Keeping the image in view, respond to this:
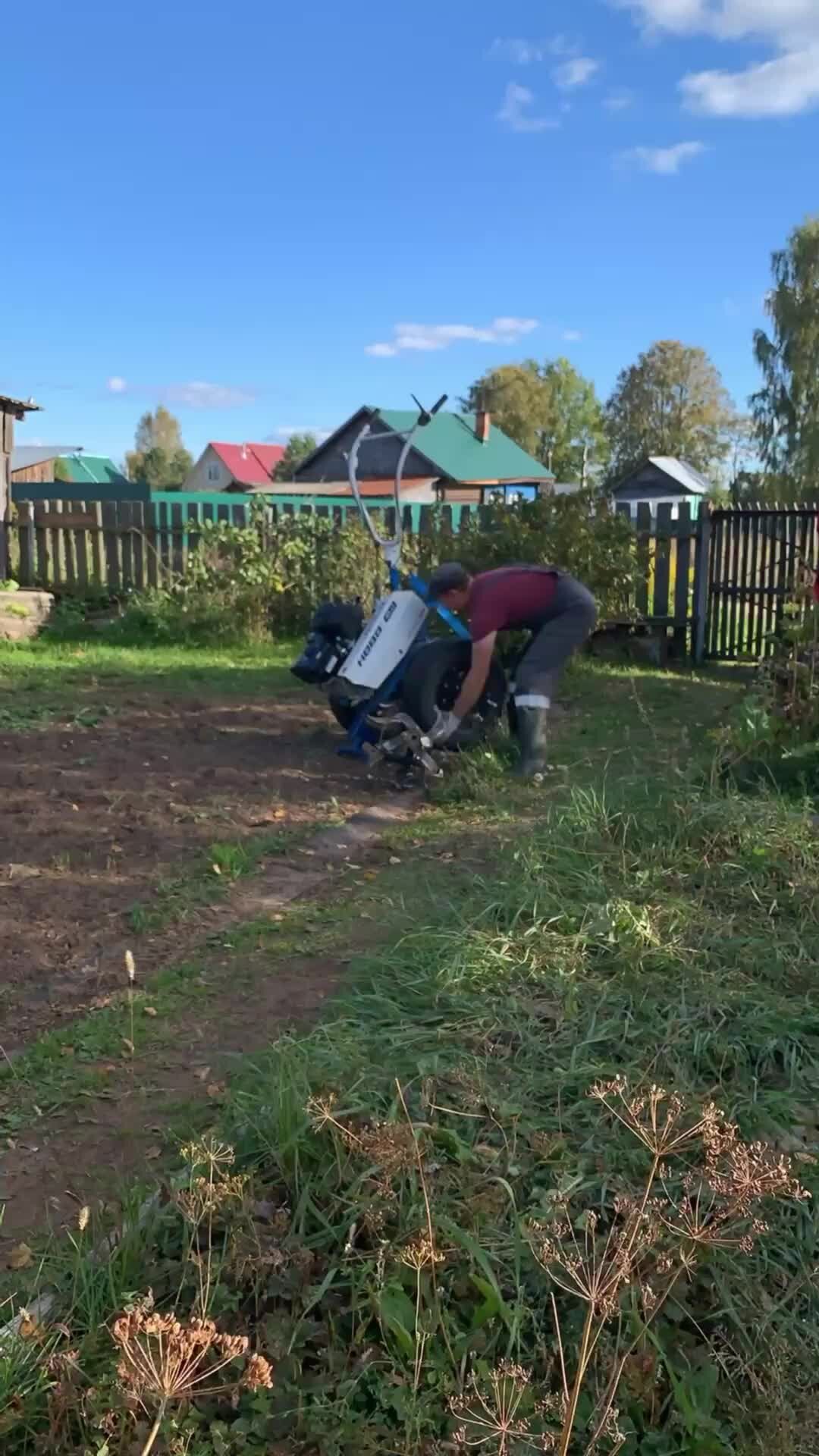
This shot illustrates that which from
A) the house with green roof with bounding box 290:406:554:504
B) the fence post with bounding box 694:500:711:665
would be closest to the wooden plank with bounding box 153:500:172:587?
the fence post with bounding box 694:500:711:665

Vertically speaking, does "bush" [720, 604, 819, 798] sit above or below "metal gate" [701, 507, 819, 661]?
below

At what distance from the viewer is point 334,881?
180 inches

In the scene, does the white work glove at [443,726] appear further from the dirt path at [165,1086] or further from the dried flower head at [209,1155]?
the dried flower head at [209,1155]

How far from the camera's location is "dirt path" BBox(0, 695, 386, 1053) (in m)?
3.75

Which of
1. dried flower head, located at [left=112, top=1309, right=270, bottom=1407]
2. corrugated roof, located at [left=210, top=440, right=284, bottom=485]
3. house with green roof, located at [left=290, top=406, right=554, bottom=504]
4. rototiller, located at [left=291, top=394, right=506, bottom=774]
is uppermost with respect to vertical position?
corrugated roof, located at [left=210, top=440, right=284, bottom=485]

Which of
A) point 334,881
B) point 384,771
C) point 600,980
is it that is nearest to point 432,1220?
point 600,980

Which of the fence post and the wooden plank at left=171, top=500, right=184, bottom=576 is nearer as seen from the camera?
the fence post

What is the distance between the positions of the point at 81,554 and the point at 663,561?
6780 mm

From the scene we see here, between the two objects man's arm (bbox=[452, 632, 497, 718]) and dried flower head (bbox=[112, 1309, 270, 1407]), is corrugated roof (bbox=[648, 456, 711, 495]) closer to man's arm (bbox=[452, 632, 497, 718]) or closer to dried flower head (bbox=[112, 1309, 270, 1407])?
man's arm (bbox=[452, 632, 497, 718])

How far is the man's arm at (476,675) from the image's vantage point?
5.96 meters

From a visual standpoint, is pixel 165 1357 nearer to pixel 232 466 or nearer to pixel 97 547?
pixel 97 547

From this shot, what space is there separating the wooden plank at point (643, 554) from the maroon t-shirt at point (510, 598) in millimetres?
4862

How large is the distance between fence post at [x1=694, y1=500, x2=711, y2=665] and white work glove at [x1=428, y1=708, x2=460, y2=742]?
590 centimetres

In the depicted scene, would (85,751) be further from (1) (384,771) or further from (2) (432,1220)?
(2) (432,1220)
